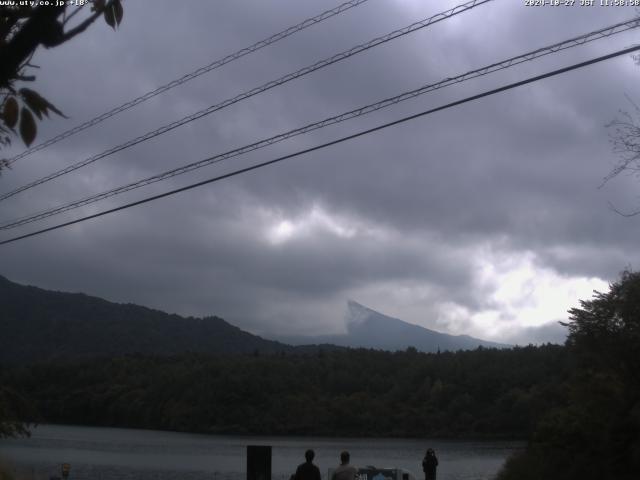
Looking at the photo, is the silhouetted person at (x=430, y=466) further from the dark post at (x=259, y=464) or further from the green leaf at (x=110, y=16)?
the green leaf at (x=110, y=16)

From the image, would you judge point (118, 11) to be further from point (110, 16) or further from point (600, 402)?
A: point (600, 402)

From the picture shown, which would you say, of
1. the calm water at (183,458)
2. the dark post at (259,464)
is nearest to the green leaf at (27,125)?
the dark post at (259,464)

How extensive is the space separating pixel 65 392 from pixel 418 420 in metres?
45.6

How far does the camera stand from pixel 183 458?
216ft

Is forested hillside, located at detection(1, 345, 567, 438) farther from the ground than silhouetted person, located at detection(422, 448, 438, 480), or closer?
farther from the ground

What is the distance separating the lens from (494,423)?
9450cm

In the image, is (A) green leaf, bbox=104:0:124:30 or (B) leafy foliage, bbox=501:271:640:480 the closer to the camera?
(A) green leaf, bbox=104:0:124:30

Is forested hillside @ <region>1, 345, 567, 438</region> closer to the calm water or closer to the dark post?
the calm water

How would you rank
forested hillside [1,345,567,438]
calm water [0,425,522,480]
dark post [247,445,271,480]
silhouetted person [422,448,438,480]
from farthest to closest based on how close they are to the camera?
forested hillside [1,345,567,438]
calm water [0,425,522,480]
silhouetted person [422,448,438,480]
dark post [247,445,271,480]

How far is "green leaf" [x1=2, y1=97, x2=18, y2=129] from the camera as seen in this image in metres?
3.97

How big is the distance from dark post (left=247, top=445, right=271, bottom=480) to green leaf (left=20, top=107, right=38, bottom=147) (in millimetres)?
11575

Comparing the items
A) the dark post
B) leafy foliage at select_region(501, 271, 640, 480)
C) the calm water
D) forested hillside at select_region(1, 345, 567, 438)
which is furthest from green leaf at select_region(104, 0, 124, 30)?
forested hillside at select_region(1, 345, 567, 438)

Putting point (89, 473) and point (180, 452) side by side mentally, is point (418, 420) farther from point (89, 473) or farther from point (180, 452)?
point (89, 473)

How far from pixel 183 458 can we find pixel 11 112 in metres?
65.3
